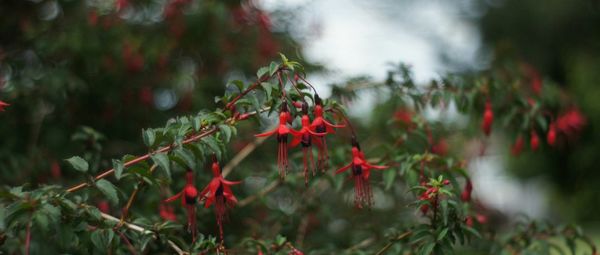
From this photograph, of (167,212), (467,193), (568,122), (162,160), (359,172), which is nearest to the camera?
(162,160)

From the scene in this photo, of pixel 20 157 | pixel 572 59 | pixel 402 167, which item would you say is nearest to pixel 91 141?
pixel 20 157

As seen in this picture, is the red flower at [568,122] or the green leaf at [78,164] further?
the red flower at [568,122]

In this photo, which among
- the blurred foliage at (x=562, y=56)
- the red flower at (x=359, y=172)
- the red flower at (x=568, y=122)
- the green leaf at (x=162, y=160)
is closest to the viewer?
the green leaf at (x=162, y=160)

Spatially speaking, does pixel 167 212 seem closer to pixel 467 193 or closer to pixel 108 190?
pixel 108 190

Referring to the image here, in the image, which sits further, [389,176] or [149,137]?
[389,176]

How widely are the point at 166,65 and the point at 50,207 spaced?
1.36 m

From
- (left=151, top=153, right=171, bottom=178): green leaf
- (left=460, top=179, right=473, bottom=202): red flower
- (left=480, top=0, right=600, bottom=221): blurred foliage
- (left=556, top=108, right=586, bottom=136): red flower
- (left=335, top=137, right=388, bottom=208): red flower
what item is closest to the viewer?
(left=151, top=153, right=171, bottom=178): green leaf

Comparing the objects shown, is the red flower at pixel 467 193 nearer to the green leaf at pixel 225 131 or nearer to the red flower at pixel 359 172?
the red flower at pixel 359 172

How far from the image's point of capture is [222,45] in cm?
238

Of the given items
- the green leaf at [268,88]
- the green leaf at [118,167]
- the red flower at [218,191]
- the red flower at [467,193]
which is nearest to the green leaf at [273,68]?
the green leaf at [268,88]

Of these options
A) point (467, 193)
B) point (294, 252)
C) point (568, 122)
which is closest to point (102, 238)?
point (294, 252)

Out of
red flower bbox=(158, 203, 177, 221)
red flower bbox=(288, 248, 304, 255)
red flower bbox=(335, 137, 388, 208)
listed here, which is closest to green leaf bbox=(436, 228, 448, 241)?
red flower bbox=(335, 137, 388, 208)

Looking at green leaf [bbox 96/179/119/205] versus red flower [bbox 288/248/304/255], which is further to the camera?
red flower [bbox 288/248/304/255]

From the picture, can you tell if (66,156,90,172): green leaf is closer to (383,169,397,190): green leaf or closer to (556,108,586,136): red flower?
(383,169,397,190): green leaf
